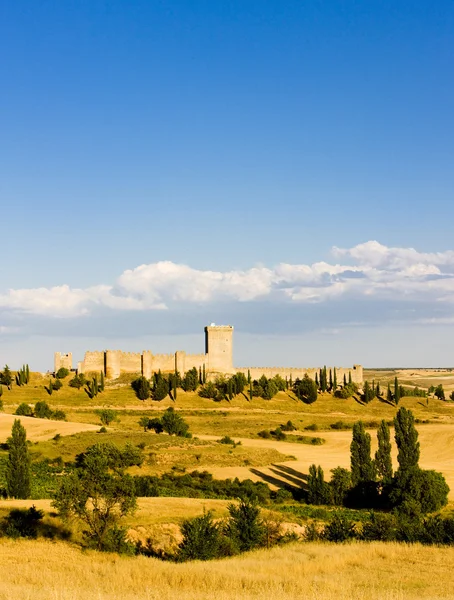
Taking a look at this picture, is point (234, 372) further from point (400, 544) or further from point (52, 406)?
point (400, 544)

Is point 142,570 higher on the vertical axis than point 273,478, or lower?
higher

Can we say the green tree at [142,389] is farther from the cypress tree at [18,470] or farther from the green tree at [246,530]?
the green tree at [246,530]

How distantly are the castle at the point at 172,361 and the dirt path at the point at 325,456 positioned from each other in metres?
31.2

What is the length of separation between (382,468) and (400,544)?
1797 cm

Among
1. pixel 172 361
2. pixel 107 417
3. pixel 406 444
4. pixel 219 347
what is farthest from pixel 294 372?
pixel 406 444

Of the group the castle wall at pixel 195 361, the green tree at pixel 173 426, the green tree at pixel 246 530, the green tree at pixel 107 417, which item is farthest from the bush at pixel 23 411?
the green tree at pixel 246 530

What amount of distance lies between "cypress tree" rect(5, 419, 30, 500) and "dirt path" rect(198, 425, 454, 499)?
1415 centimetres

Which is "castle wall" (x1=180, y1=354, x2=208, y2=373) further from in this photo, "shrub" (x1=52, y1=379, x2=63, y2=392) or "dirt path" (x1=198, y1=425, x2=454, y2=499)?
"dirt path" (x1=198, y1=425, x2=454, y2=499)

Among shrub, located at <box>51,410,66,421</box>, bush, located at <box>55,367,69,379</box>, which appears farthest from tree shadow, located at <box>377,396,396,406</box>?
bush, located at <box>55,367,69,379</box>

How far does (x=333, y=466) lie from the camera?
4803cm

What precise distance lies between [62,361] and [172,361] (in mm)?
15888

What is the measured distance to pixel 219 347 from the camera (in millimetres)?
98500

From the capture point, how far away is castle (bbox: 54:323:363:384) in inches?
3738

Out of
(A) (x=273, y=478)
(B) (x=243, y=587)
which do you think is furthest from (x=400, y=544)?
(A) (x=273, y=478)
